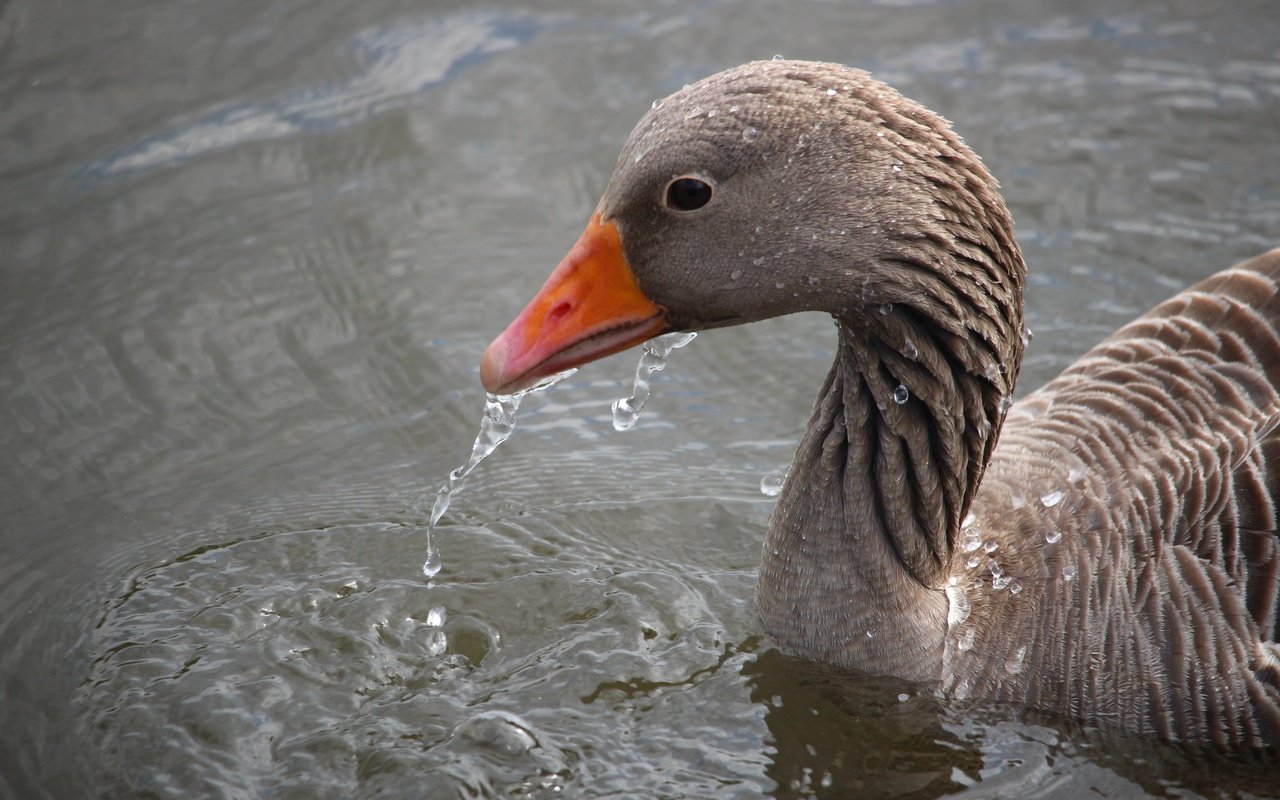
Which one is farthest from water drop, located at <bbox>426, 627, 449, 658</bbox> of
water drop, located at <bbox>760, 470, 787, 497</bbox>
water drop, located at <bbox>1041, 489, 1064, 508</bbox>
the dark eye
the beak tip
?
water drop, located at <bbox>1041, 489, 1064, 508</bbox>

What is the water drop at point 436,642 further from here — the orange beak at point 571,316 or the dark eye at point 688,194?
the dark eye at point 688,194

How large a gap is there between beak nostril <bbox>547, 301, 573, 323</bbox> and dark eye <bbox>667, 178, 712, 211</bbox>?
0.52 meters

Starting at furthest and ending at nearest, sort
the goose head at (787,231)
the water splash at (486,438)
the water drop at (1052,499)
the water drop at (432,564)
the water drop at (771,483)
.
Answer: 1. the water drop at (771,483)
2. the water drop at (432,564)
3. the water drop at (1052,499)
4. the water splash at (486,438)
5. the goose head at (787,231)

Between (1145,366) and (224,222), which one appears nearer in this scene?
(1145,366)

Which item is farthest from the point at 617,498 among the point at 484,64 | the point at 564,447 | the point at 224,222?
the point at 484,64

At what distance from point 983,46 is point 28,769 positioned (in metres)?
8.55

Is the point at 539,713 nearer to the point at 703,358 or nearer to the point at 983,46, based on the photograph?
the point at 703,358

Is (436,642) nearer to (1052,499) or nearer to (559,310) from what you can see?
(559,310)

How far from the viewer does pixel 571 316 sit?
15.9ft

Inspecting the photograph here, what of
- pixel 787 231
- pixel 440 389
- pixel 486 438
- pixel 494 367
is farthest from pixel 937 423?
pixel 440 389

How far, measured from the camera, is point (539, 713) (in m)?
5.52

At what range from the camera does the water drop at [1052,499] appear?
5594 millimetres


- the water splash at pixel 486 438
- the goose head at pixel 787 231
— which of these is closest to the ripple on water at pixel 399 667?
the water splash at pixel 486 438

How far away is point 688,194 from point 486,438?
261 cm
